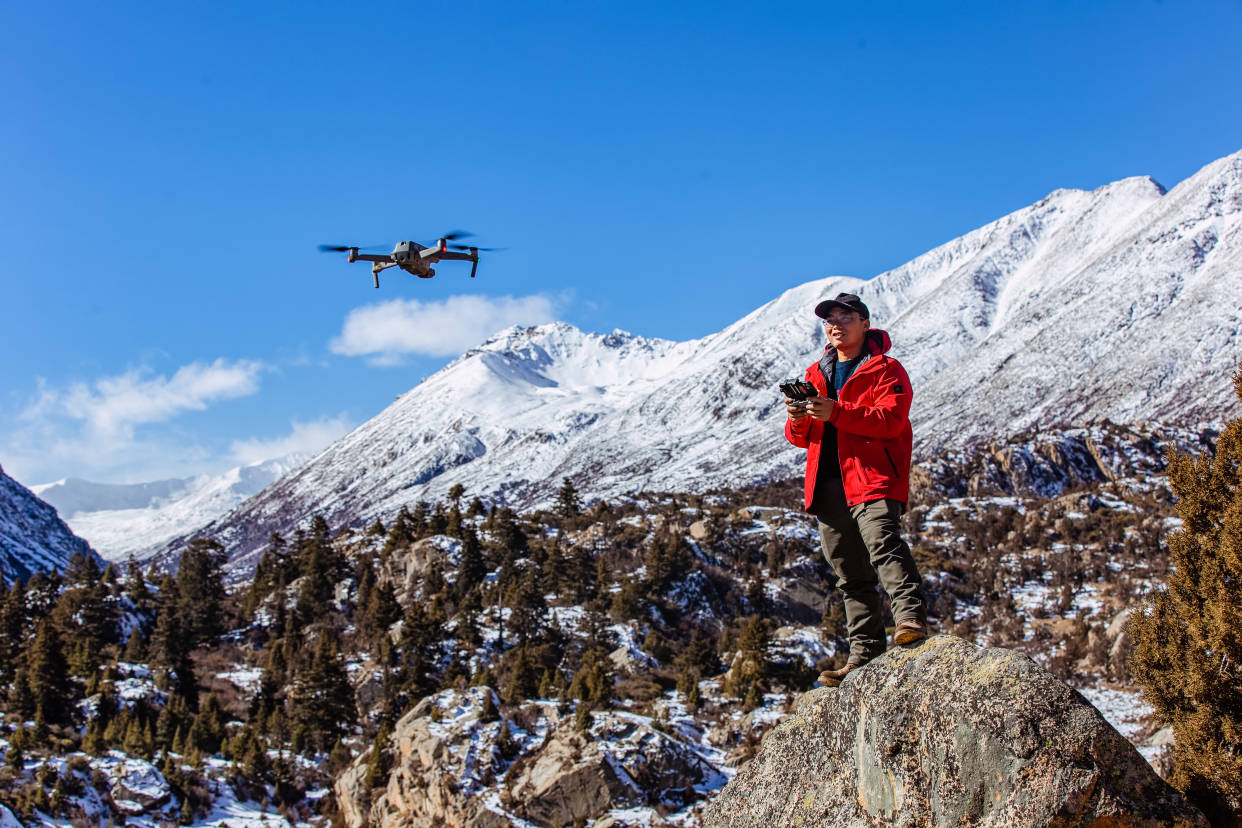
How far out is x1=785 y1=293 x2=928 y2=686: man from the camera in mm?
7020

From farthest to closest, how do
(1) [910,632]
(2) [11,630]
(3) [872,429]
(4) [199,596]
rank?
(4) [199,596]
(2) [11,630]
(3) [872,429]
(1) [910,632]

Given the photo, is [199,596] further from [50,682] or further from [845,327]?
[845,327]

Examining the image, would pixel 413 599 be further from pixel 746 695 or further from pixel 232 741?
pixel 746 695

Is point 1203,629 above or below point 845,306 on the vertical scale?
below

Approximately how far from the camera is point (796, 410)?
722 cm

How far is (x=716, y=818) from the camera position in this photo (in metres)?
8.41

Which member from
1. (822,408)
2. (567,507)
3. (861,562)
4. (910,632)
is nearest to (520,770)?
(861,562)

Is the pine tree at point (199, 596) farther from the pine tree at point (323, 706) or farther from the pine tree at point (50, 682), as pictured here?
the pine tree at point (323, 706)

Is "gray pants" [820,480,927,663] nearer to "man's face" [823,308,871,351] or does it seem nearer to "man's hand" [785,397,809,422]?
"man's hand" [785,397,809,422]

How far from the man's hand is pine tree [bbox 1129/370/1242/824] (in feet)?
27.5

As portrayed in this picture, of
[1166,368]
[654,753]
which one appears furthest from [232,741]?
[1166,368]

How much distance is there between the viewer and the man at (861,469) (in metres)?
7.02

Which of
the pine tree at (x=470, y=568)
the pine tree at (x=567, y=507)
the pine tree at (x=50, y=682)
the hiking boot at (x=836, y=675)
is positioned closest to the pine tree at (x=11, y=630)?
the pine tree at (x=50, y=682)

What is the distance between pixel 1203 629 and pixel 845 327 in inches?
396
